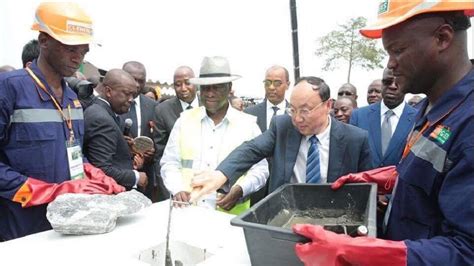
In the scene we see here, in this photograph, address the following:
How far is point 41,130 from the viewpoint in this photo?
1.85 meters

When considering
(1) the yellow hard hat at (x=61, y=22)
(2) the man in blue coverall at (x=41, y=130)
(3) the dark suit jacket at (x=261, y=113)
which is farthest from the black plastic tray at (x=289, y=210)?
(3) the dark suit jacket at (x=261, y=113)

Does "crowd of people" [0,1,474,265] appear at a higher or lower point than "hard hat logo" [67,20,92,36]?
lower

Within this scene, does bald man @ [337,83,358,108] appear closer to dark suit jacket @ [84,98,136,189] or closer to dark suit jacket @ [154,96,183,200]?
dark suit jacket @ [154,96,183,200]

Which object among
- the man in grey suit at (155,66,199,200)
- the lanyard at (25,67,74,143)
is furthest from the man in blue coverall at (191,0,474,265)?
the man in grey suit at (155,66,199,200)

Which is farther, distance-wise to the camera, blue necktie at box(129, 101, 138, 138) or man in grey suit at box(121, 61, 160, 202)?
blue necktie at box(129, 101, 138, 138)

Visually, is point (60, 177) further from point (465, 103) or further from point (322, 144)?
point (465, 103)

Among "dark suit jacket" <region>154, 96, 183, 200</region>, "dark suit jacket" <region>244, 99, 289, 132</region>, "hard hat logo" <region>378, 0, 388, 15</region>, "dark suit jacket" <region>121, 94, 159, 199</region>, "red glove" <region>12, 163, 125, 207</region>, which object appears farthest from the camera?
"dark suit jacket" <region>244, 99, 289, 132</region>

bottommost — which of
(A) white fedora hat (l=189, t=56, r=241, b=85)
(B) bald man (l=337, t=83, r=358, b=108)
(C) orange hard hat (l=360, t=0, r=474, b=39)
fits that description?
(B) bald man (l=337, t=83, r=358, b=108)

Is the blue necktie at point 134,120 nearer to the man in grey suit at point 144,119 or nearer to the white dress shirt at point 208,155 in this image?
the man in grey suit at point 144,119

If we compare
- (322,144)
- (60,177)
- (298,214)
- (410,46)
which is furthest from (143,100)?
(410,46)

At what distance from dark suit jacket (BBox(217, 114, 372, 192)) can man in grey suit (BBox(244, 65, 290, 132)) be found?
167 centimetres

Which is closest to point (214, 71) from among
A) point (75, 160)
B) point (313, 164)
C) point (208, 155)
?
point (208, 155)

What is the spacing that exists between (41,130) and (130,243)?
0.87m

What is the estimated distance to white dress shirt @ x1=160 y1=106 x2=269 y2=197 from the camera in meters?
2.29
